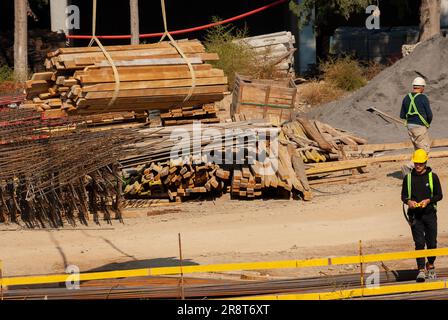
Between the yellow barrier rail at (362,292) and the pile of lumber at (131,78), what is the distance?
6.60 meters

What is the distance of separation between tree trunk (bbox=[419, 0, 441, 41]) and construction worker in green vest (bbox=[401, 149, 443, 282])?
671 inches

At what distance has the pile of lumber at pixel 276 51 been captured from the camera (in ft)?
104

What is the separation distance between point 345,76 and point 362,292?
60.0 ft

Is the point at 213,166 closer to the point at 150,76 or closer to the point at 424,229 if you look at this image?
the point at 150,76

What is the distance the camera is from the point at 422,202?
43.7 feet

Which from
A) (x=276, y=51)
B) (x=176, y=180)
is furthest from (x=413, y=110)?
(x=276, y=51)

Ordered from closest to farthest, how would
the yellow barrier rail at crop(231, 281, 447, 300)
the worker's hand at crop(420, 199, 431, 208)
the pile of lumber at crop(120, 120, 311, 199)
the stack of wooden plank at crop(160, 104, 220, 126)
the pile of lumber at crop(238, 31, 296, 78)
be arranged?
the yellow barrier rail at crop(231, 281, 447, 300) < the worker's hand at crop(420, 199, 431, 208) < the pile of lumber at crop(120, 120, 311, 199) < the stack of wooden plank at crop(160, 104, 220, 126) < the pile of lumber at crop(238, 31, 296, 78)

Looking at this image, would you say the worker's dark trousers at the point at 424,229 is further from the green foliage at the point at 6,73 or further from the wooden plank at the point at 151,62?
the green foliage at the point at 6,73

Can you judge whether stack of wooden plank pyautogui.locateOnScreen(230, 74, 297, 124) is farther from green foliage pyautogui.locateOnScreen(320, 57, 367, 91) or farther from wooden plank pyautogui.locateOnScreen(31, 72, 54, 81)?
green foliage pyautogui.locateOnScreen(320, 57, 367, 91)

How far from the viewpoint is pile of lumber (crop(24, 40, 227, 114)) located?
1808cm

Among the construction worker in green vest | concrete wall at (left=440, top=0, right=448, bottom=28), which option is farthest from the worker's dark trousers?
concrete wall at (left=440, top=0, right=448, bottom=28)

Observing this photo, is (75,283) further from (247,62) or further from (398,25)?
(398,25)

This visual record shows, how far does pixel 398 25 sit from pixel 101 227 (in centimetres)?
2344

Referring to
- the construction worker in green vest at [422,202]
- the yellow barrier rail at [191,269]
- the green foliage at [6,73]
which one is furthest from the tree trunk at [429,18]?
the yellow barrier rail at [191,269]
